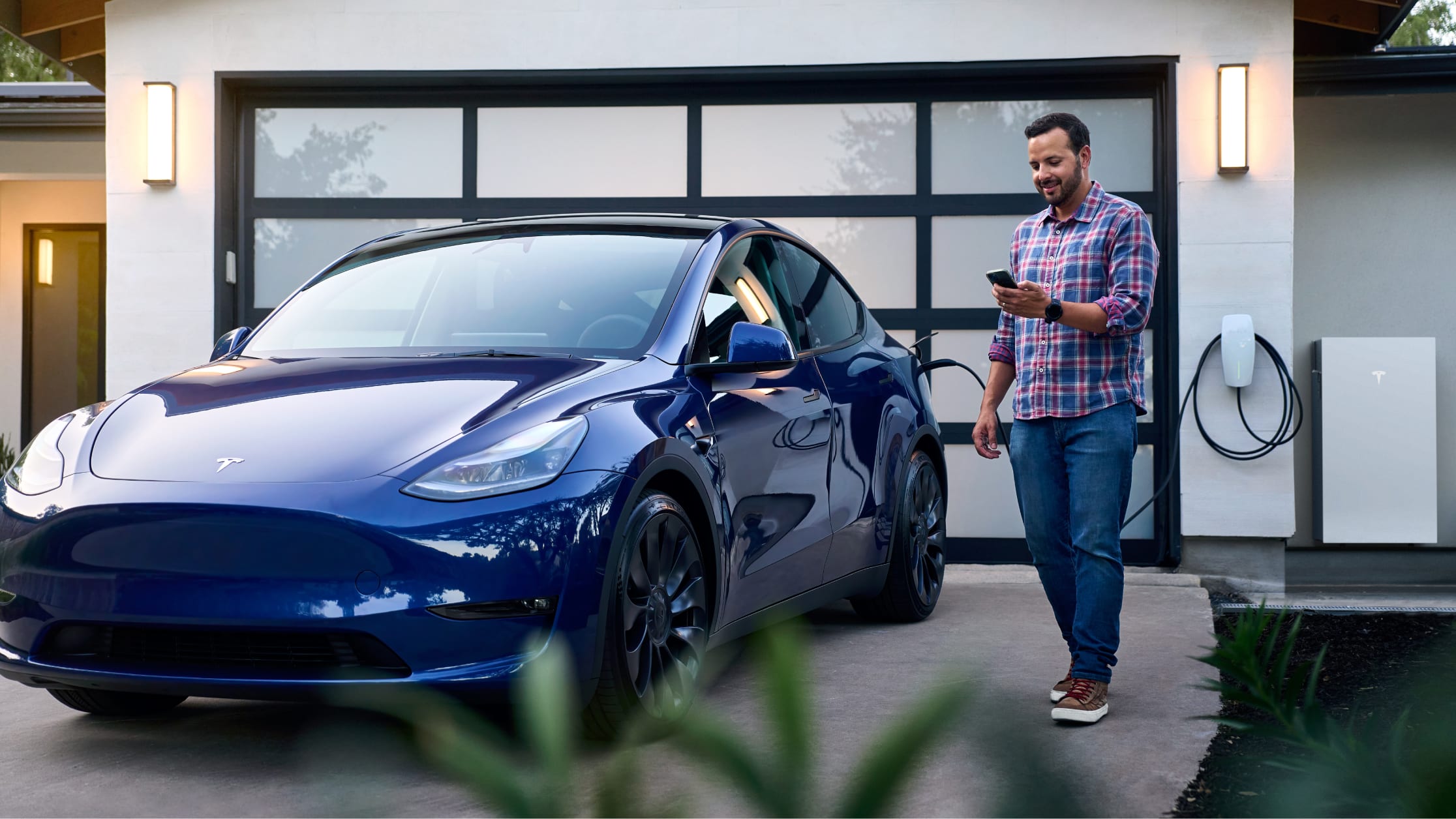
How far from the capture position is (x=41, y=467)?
3.39 m

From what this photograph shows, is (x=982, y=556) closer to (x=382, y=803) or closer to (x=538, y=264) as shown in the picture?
(x=538, y=264)

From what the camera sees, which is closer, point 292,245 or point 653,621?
point 653,621

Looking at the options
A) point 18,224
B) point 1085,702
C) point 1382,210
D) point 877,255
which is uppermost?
point 18,224

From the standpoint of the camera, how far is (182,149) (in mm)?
7570

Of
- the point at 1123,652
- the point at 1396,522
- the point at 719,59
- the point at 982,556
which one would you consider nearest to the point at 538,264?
the point at 1123,652

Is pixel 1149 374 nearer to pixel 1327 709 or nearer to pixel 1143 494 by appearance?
pixel 1143 494

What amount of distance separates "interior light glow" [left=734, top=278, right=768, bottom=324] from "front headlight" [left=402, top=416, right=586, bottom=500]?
135 centimetres

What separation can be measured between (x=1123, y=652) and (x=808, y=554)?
4.28 feet

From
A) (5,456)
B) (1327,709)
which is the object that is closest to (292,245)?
(5,456)

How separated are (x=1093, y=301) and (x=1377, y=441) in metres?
4.52

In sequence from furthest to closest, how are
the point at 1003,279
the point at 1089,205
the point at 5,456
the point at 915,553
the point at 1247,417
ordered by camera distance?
the point at 5,456 → the point at 1247,417 → the point at 915,553 → the point at 1089,205 → the point at 1003,279

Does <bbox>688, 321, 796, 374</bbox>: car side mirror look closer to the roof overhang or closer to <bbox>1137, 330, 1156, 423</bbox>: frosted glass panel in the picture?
<bbox>1137, 330, 1156, 423</bbox>: frosted glass panel

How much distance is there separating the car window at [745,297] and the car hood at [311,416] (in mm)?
525

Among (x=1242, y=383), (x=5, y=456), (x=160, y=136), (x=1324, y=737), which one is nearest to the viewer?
(x=1324, y=737)
